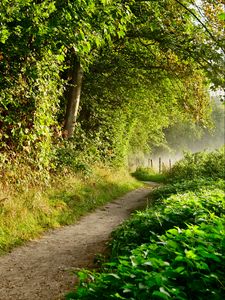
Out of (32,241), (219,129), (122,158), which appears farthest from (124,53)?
(219,129)

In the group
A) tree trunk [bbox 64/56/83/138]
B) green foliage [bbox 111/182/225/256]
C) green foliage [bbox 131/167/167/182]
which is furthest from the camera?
green foliage [bbox 131/167/167/182]

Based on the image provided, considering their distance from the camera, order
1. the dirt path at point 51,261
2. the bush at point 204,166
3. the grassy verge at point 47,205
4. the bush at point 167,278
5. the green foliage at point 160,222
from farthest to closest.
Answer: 1. the bush at point 204,166
2. the grassy verge at point 47,205
3. the green foliage at point 160,222
4. the dirt path at point 51,261
5. the bush at point 167,278

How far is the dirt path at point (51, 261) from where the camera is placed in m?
4.84

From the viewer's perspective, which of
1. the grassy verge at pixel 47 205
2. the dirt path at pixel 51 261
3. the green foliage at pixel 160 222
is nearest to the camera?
the dirt path at pixel 51 261

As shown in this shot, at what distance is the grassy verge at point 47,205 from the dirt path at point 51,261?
297 millimetres

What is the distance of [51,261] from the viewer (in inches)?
235

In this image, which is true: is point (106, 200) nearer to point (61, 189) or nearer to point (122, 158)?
point (61, 189)

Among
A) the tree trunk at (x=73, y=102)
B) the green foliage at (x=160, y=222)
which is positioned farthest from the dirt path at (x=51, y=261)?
the tree trunk at (x=73, y=102)

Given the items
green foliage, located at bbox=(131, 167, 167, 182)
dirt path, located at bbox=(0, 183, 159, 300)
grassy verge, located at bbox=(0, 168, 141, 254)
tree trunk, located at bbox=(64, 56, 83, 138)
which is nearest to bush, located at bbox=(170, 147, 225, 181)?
green foliage, located at bbox=(131, 167, 167, 182)

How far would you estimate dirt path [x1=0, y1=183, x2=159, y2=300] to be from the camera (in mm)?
4836

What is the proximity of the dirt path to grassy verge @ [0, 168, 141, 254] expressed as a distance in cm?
30

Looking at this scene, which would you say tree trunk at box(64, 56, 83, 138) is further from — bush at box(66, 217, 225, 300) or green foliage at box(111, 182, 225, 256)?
bush at box(66, 217, 225, 300)

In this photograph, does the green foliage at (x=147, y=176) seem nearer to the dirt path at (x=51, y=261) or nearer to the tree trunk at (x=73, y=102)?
the tree trunk at (x=73, y=102)

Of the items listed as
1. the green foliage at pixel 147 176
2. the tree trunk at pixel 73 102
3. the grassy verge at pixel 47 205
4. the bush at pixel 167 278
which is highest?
the tree trunk at pixel 73 102
